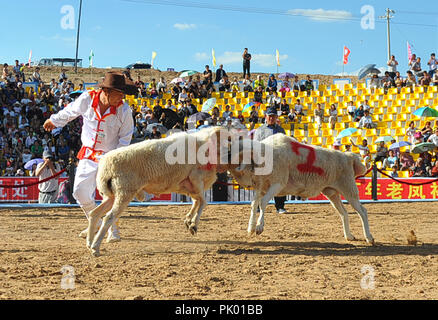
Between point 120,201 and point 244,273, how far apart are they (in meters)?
1.70

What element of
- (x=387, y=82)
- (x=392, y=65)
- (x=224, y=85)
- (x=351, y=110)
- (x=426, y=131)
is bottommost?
(x=426, y=131)

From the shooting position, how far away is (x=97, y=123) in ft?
22.8

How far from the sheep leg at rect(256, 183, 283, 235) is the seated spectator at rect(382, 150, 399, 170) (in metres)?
10.4

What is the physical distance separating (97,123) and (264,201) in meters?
2.31

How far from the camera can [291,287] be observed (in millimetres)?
5023

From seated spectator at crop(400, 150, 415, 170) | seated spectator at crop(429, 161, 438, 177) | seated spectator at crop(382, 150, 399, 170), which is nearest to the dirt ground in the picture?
seated spectator at crop(429, 161, 438, 177)

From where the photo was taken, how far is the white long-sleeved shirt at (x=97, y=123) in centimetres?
694

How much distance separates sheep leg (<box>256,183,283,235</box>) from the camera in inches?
287

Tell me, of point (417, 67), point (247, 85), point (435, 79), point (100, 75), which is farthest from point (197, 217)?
point (100, 75)

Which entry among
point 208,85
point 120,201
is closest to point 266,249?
point 120,201

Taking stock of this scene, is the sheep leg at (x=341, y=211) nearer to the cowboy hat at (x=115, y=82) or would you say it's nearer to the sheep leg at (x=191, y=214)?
the sheep leg at (x=191, y=214)

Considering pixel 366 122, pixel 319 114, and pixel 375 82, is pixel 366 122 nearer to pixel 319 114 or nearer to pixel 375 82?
pixel 319 114

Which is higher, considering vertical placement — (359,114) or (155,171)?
(359,114)

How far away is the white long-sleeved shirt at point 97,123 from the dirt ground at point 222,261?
121 centimetres
